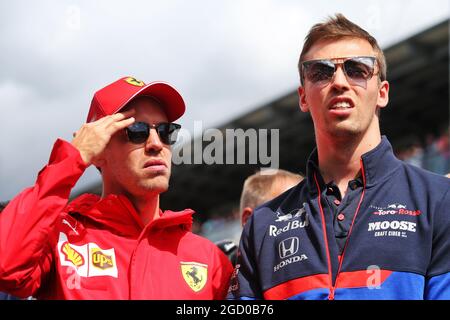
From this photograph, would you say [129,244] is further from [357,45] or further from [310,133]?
[310,133]

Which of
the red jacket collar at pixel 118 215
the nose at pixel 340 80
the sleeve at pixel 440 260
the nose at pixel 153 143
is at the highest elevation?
the nose at pixel 340 80

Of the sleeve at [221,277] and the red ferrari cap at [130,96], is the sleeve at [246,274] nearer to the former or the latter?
the sleeve at [221,277]

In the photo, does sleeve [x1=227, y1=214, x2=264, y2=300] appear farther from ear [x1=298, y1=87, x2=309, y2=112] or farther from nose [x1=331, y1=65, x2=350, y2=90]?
nose [x1=331, y1=65, x2=350, y2=90]

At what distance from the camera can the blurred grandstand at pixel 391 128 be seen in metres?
14.0

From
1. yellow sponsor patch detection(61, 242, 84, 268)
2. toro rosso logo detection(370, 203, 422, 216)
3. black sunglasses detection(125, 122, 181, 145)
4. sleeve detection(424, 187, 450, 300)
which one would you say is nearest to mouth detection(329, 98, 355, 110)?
toro rosso logo detection(370, 203, 422, 216)

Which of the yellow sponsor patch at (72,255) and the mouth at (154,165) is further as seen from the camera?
the mouth at (154,165)

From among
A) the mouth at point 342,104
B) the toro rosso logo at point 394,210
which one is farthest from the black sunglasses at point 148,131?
the toro rosso logo at point 394,210

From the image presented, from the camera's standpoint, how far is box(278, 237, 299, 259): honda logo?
289 centimetres

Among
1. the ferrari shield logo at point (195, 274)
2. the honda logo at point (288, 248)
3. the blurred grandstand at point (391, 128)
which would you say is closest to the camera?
the honda logo at point (288, 248)

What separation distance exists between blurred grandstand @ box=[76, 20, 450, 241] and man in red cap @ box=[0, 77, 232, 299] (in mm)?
9094

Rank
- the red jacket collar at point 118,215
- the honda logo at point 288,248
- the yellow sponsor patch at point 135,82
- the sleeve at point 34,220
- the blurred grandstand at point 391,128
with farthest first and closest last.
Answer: the blurred grandstand at point 391,128, the yellow sponsor patch at point 135,82, the red jacket collar at point 118,215, the honda logo at point 288,248, the sleeve at point 34,220
